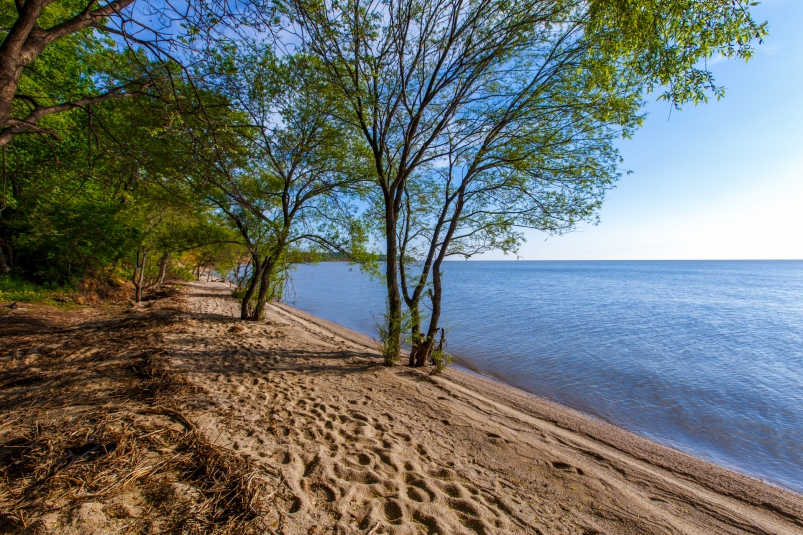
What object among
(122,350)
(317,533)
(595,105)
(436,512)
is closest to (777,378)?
(595,105)

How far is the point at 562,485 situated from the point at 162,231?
51.2 feet

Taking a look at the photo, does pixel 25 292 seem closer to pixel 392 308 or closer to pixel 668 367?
pixel 392 308

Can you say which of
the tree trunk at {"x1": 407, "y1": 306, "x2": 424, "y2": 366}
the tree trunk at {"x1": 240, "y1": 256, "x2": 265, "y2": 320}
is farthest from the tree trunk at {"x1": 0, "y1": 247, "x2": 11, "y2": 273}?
the tree trunk at {"x1": 407, "y1": 306, "x2": 424, "y2": 366}

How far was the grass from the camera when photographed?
1127 cm

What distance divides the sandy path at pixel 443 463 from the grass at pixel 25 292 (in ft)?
27.6

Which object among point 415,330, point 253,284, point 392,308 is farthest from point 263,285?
point 415,330

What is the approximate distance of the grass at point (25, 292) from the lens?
11.3m

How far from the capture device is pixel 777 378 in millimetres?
12055

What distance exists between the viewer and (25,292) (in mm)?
12047

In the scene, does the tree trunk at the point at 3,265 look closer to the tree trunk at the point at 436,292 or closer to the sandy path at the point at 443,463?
the sandy path at the point at 443,463

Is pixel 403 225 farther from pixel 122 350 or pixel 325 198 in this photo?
pixel 122 350

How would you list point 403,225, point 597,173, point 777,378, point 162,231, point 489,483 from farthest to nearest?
1. point 162,231
2. point 777,378
3. point 403,225
4. point 597,173
5. point 489,483

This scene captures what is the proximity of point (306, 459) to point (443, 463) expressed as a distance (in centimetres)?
172

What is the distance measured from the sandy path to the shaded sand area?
3cm
